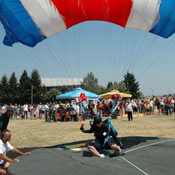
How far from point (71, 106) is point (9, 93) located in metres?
33.0

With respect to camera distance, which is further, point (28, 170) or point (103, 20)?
point (103, 20)

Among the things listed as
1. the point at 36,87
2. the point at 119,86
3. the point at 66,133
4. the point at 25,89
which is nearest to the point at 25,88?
the point at 25,89

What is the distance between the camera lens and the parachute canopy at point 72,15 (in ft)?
17.4

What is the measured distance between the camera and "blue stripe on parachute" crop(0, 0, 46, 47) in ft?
17.4

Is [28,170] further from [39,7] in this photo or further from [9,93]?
[9,93]

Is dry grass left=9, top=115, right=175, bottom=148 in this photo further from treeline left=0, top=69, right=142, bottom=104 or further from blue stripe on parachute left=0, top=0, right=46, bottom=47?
treeline left=0, top=69, right=142, bottom=104

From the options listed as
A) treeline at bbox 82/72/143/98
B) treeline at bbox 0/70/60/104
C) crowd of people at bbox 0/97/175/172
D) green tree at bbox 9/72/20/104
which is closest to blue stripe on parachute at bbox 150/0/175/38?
crowd of people at bbox 0/97/175/172

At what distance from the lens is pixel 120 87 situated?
4544 cm

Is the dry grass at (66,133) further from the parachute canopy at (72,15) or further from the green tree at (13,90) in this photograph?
the green tree at (13,90)

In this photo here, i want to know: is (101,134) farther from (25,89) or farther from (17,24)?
(25,89)

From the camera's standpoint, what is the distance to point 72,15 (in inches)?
221

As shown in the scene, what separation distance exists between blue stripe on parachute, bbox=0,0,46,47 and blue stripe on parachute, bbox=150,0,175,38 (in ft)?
10.2

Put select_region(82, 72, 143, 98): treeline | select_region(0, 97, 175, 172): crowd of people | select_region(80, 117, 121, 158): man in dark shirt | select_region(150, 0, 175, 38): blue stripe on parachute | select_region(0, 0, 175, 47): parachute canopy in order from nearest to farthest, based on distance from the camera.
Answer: select_region(0, 97, 175, 172): crowd of people → select_region(80, 117, 121, 158): man in dark shirt → select_region(150, 0, 175, 38): blue stripe on parachute → select_region(0, 0, 175, 47): parachute canopy → select_region(82, 72, 143, 98): treeline

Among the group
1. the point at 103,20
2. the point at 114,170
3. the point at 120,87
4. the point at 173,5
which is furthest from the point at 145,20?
the point at 120,87
